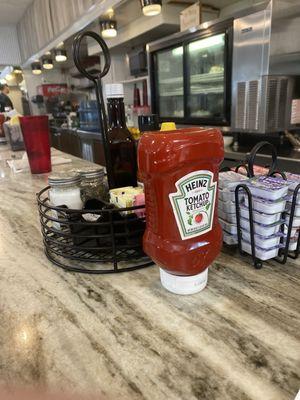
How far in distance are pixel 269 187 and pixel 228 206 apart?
0.29 ft

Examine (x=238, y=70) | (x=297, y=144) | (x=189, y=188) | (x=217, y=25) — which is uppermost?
(x=217, y=25)

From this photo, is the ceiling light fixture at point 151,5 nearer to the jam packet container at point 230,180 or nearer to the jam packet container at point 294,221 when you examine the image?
the jam packet container at point 230,180

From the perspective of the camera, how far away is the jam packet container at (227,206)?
562mm

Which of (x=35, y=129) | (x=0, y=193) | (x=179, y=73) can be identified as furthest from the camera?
(x=179, y=73)

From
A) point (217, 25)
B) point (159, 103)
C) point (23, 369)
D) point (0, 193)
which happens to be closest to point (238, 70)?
point (217, 25)

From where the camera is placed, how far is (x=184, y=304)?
456mm

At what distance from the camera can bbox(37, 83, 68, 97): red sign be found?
5.98 metres

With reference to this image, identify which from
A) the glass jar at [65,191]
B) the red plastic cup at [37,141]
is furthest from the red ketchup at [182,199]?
the red plastic cup at [37,141]

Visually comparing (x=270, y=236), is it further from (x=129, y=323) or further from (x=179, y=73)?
(x=179, y=73)

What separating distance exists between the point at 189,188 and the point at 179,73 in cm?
267

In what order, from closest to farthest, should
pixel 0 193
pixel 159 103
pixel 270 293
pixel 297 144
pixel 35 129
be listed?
Result: pixel 270 293
pixel 0 193
pixel 35 129
pixel 297 144
pixel 159 103

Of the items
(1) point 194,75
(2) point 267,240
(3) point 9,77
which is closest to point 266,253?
(2) point 267,240

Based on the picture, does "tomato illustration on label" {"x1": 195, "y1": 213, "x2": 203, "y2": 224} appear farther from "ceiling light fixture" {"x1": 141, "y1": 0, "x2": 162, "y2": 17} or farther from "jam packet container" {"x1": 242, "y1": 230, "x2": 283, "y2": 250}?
"ceiling light fixture" {"x1": 141, "y1": 0, "x2": 162, "y2": 17}

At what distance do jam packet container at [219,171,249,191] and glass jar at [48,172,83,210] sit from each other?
12.1 inches
